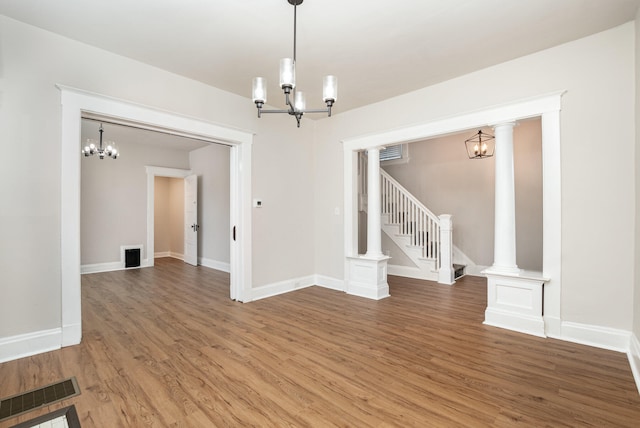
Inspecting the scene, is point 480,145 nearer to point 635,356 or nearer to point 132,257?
point 635,356

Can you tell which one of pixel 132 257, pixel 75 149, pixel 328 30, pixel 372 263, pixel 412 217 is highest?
pixel 328 30

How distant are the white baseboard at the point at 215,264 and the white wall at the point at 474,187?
4429 mm

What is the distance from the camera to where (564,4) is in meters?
2.44

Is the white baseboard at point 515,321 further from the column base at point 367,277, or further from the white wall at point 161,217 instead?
the white wall at point 161,217

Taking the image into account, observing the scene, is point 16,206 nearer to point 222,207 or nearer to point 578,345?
point 222,207

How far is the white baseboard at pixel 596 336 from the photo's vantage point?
8.99ft

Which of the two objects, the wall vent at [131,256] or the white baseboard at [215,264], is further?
the wall vent at [131,256]

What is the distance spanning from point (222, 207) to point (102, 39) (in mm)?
4235

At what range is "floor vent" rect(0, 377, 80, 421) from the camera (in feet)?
6.39

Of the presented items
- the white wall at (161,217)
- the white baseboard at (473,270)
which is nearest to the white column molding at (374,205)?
the white baseboard at (473,270)

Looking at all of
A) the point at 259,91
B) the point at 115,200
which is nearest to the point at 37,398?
the point at 259,91

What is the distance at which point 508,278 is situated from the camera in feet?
10.9

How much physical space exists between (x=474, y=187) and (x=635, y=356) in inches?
161

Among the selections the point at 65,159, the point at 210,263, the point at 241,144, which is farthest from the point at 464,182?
the point at 65,159
